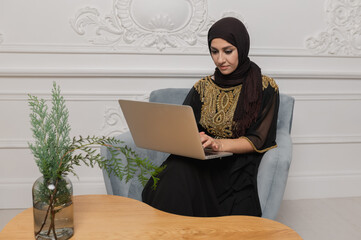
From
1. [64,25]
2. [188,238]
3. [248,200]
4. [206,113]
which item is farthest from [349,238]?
[64,25]

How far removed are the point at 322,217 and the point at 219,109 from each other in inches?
44.0

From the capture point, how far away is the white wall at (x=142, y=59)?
8.45 ft

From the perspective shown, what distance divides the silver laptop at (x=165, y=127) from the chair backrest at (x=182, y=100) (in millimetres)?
638

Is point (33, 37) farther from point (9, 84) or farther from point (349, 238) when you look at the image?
point (349, 238)

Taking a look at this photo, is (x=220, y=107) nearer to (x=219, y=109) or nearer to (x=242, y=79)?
(x=219, y=109)

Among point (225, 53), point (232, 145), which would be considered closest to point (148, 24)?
point (225, 53)

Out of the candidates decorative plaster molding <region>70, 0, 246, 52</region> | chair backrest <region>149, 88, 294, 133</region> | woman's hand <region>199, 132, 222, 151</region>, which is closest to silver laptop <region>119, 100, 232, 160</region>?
woman's hand <region>199, 132, 222, 151</region>

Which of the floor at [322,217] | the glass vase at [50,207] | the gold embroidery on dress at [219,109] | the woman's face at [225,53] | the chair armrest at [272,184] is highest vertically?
the woman's face at [225,53]

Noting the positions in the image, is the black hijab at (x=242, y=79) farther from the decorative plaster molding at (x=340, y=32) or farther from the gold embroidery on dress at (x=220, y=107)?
the decorative plaster molding at (x=340, y=32)

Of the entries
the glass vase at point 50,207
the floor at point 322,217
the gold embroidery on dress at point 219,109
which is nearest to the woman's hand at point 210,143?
the gold embroidery on dress at point 219,109

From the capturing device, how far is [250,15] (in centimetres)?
269

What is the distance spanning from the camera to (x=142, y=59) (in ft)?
8.72

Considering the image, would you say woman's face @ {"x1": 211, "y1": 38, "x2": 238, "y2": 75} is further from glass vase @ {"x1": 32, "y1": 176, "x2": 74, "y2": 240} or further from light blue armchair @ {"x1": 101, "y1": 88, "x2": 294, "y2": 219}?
glass vase @ {"x1": 32, "y1": 176, "x2": 74, "y2": 240}

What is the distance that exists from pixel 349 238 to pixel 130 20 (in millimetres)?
1869
